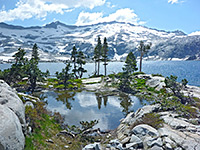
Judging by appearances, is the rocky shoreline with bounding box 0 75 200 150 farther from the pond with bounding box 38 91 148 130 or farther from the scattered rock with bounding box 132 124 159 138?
the pond with bounding box 38 91 148 130

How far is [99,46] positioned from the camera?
69.9 metres

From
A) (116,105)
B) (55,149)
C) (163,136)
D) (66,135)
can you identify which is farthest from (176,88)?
(55,149)

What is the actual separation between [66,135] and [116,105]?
1784cm

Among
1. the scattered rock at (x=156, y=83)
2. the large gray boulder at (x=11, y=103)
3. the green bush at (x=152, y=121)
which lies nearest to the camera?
the large gray boulder at (x=11, y=103)

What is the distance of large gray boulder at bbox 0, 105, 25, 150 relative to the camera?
31.4 feet

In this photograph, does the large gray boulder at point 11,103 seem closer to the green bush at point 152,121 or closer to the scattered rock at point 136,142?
the scattered rock at point 136,142

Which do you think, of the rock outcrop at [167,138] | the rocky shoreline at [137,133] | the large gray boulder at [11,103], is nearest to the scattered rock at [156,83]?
the rocky shoreline at [137,133]

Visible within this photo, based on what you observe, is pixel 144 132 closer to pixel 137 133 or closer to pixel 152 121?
pixel 137 133

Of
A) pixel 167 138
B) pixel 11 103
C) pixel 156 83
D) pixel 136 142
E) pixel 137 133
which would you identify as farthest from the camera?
pixel 156 83

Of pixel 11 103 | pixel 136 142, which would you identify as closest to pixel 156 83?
pixel 136 142

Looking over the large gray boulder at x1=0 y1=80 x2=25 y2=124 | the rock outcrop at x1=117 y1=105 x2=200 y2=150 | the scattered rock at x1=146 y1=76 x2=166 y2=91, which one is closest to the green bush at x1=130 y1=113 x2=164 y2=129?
the rock outcrop at x1=117 y1=105 x2=200 y2=150

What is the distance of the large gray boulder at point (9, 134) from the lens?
31.4ft

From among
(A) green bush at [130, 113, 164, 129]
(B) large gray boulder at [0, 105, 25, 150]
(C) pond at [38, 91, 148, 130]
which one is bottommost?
(C) pond at [38, 91, 148, 130]

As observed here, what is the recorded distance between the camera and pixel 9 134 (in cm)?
1009
